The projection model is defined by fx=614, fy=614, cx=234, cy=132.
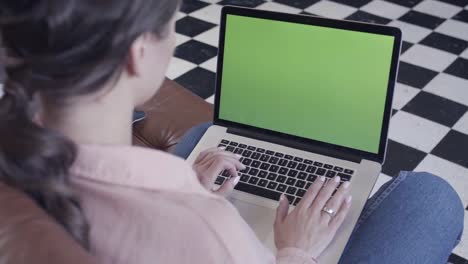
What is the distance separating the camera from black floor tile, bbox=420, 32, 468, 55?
2.97 meters

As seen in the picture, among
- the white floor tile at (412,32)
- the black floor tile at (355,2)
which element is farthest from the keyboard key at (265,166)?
the black floor tile at (355,2)

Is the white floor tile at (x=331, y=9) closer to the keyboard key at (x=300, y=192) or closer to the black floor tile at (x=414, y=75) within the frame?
the black floor tile at (x=414, y=75)

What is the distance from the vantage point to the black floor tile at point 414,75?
2.69 meters

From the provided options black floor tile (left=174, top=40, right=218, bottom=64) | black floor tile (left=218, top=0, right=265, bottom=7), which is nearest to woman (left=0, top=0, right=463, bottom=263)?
black floor tile (left=174, top=40, right=218, bottom=64)

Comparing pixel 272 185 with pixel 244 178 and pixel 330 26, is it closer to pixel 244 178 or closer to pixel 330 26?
pixel 244 178

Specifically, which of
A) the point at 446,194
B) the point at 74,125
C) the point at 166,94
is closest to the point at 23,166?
the point at 74,125

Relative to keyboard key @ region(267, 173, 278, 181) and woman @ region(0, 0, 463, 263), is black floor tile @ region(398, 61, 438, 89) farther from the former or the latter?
woman @ region(0, 0, 463, 263)

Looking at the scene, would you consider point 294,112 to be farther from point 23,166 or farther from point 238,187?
point 23,166

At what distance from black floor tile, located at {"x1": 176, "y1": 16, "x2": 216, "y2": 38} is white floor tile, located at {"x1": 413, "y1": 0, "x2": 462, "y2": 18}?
46.5 inches

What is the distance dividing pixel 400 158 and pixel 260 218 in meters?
1.25

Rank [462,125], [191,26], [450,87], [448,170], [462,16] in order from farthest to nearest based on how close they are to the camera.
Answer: [462,16], [191,26], [450,87], [462,125], [448,170]

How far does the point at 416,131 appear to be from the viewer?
238 cm

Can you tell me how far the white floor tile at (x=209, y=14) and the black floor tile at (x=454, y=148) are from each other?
55.8 inches

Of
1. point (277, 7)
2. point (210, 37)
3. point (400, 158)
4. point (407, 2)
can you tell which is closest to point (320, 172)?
point (400, 158)
